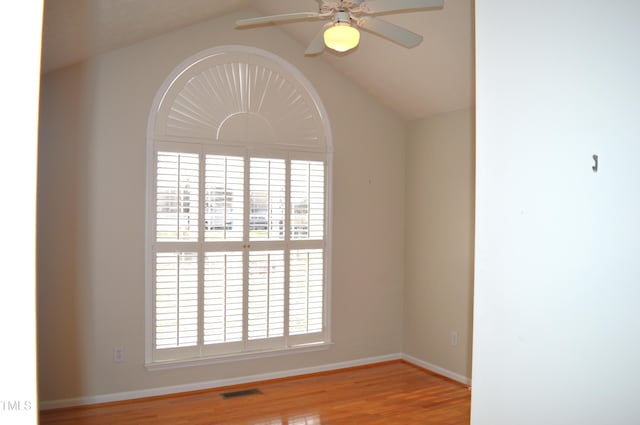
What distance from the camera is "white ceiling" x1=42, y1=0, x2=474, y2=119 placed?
2.83m

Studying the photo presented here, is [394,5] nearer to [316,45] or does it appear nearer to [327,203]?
[316,45]

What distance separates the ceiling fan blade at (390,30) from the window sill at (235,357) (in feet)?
9.55

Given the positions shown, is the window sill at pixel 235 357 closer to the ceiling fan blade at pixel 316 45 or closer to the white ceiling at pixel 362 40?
the white ceiling at pixel 362 40

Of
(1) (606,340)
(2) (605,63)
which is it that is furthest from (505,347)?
(2) (605,63)

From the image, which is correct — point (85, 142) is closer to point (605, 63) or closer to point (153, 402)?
point (153, 402)

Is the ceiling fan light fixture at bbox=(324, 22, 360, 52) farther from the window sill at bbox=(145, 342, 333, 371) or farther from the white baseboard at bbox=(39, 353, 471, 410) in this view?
the white baseboard at bbox=(39, 353, 471, 410)

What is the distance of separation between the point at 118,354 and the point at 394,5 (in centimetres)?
325

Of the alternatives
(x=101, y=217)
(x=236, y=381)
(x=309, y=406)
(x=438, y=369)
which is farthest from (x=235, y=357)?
(x=438, y=369)

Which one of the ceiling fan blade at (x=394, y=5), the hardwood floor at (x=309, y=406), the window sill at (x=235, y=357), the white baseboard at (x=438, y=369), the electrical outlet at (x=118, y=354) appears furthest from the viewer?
the white baseboard at (x=438, y=369)

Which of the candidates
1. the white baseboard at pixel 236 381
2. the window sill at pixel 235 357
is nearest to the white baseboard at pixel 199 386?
the white baseboard at pixel 236 381

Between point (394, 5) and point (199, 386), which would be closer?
point (394, 5)

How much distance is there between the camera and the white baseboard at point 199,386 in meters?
3.40

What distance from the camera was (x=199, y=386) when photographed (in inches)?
151

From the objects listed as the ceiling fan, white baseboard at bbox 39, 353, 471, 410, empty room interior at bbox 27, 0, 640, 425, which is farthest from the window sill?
the ceiling fan
